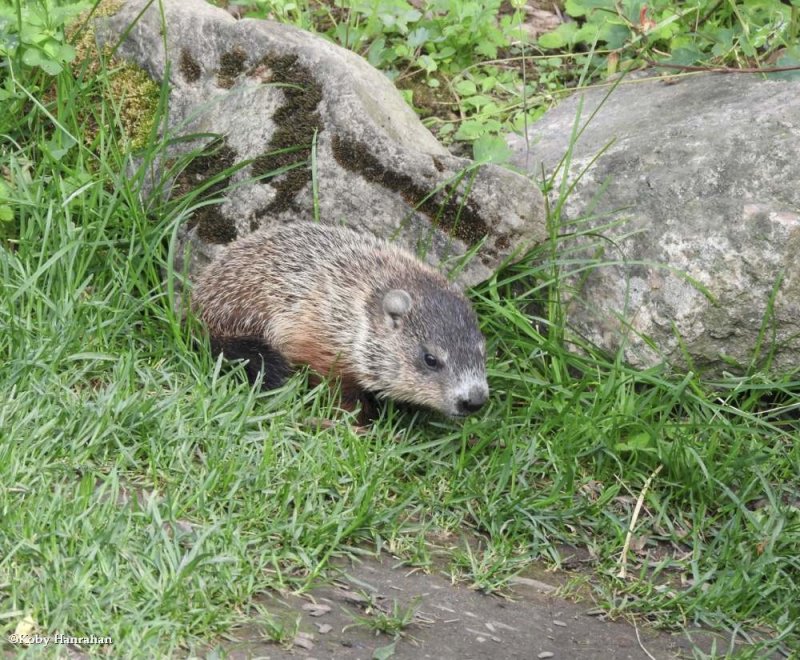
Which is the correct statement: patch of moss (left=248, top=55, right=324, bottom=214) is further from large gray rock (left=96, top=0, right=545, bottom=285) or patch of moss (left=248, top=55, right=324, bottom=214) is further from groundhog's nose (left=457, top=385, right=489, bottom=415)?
groundhog's nose (left=457, top=385, right=489, bottom=415)

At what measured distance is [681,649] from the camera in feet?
12.7

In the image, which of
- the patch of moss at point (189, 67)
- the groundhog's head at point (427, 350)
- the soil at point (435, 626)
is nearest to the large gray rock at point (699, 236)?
the groundhog's head at point (427, 350)

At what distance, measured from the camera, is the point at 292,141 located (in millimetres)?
5527

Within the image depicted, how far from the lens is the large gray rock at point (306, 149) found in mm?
5348

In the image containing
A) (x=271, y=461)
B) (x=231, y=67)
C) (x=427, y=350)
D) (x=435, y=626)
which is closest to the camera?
(x=435, y=626)

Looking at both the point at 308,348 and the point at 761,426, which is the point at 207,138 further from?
the point at 761,426

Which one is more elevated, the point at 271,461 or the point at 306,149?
the point at 306,149

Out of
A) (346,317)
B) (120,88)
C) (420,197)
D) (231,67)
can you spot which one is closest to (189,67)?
(231,67)

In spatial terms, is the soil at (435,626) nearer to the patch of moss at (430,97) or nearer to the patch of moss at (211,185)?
the patch of moss at (211,185)

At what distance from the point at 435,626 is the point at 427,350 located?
143 centimetres

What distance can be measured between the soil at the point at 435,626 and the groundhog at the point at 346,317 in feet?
3.15

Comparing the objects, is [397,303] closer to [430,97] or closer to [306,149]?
[306,149]

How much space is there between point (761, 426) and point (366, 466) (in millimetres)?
1956

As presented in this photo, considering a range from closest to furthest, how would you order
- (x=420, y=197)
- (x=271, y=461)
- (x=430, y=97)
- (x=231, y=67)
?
(x=271, y=461), (x=420, y=197), (x=231, y=67), (x=430, y=97)
